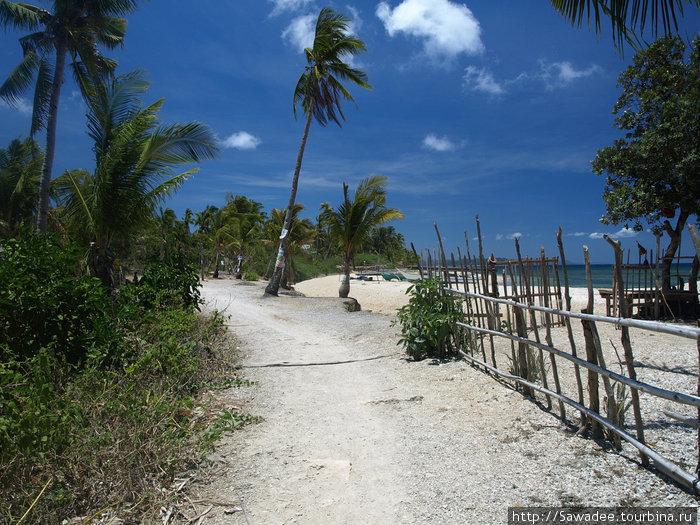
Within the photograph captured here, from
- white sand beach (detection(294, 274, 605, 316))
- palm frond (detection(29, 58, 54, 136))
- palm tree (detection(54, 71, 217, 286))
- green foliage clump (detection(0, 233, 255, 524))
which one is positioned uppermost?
palm frond (detection(29, 58, 54, 136))

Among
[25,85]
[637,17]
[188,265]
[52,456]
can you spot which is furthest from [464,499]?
[25,85]

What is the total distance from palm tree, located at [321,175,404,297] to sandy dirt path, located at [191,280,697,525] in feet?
33.2

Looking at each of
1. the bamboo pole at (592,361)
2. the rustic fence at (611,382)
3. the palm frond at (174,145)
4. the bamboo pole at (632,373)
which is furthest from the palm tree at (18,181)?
the bamboo pole at (632,373)

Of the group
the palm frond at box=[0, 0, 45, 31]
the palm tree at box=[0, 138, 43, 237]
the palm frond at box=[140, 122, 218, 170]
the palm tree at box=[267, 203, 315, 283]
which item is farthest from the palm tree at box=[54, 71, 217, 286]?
the palm tree at box=[267, 203, 315, 283]

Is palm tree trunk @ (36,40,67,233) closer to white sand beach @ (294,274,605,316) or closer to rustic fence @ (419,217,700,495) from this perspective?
rustic fence @ (419,217,700,495)

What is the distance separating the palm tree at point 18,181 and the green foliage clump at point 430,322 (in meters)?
15.4

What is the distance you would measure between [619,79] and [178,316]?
13586 mm

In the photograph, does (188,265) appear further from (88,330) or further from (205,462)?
(205,462)

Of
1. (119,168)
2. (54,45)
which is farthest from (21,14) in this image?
(119,168)

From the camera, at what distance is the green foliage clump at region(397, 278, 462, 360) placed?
5.94m

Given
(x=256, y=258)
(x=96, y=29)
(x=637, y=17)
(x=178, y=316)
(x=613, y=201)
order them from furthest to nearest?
(x=256, y=258) < (x=613, y=201) < (x=96, y=29) < (x=178, y=316) < (x=637, y=17)

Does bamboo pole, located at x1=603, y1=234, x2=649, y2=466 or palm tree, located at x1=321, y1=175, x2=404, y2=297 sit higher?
palm tree, located at x1=321, y1=175, x2=404, y2=297

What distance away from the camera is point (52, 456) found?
263cm

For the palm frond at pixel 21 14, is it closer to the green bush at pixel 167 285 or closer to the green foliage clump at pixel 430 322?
the green bush at pixel 167 285
